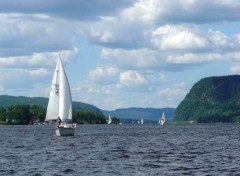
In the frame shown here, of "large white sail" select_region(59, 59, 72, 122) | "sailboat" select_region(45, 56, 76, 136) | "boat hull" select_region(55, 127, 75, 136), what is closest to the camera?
"large white sail" select_region(59, 59, 72, 122)

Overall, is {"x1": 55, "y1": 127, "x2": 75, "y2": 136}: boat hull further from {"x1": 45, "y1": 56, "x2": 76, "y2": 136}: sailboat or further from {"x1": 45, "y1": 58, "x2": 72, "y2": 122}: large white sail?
{"x1": 45, "y1": 58, "x2": 72, "y2": 122}: large white sail

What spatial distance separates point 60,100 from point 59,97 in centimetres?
75

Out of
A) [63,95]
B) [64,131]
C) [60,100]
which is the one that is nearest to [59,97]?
[60,100]

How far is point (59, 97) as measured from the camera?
131250 mm

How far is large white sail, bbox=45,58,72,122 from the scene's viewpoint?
13112 cm

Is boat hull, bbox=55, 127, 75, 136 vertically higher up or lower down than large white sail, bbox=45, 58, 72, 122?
lower down

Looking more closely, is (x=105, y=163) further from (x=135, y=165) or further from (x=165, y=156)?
(x=165, y=156)

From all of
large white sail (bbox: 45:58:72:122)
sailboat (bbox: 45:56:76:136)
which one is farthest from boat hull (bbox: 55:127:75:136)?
large white sail (bbox: 45:58:72:122)

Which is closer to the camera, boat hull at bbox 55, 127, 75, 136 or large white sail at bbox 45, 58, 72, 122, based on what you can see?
large white sail at bbox 45, 58, 72, 122

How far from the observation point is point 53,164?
66.9 m

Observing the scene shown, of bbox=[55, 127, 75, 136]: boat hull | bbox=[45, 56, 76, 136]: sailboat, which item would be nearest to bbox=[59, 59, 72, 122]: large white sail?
bbox=[45, 56, 76, 136]: sailboat

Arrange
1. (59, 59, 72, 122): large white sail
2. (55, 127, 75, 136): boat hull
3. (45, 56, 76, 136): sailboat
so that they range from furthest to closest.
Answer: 1. (55, 127, 75, 136): boat hull
2. (45, 56, 76, 136): sailboat
3. (59, 59, 72, 122): large white sail

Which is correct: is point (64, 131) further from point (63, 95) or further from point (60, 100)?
point (63, 95)

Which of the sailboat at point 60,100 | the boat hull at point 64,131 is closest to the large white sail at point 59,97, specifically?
the sailboat at point 60,100
